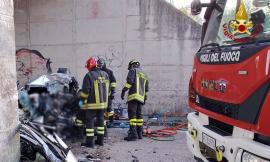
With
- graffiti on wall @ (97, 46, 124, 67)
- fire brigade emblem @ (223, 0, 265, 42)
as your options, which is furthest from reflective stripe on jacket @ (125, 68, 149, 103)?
fire brigade emblem @ (223, 0, 265, 42)

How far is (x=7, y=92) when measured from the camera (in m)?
2.96

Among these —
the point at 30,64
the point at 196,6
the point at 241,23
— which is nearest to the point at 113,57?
the point at 30,64

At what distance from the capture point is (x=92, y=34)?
8711 millimetres

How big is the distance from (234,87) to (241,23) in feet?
2.17

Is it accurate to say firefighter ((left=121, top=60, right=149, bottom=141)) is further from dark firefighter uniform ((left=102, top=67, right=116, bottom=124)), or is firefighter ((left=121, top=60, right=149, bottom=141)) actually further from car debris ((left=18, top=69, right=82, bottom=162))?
car debris ((left=18, top=69, right=82, bottom=162))

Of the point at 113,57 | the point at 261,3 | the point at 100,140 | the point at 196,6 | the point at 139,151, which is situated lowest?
the point at 139,151

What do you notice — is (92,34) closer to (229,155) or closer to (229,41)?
(229,41)

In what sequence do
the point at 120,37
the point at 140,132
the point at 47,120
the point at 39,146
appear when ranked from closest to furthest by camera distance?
the point at 47,120, the point at 39,146, the point at 140,132, the point at 120,37

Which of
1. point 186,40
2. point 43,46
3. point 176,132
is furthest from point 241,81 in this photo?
point 43,46

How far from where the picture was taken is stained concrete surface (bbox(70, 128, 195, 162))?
5324 millimetres

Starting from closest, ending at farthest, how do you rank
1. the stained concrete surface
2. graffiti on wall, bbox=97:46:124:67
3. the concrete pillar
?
the concrete pillar
the stained concrete surface
graffiti on wall, bbox=97:46:124:67

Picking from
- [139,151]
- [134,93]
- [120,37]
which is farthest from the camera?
[120,37]

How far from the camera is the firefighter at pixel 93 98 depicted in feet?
19.5

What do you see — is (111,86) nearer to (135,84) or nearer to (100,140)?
(135,84)
